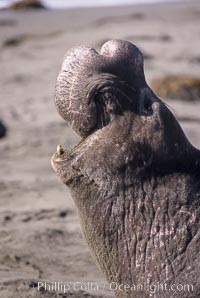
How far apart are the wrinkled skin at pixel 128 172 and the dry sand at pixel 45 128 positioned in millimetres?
954

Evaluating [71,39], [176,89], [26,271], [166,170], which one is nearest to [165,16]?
[71,39]

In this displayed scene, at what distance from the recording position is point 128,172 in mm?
4031

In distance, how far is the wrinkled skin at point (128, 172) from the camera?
157 inches

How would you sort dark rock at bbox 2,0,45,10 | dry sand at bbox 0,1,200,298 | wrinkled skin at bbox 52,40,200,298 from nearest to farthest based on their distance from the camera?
wrinkled skin at bbox 52,40,200,298 < dry sand at bbox 0,1,200,298 < dark rock at bbox 2,0,45,10

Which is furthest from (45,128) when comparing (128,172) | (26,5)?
(26,5)

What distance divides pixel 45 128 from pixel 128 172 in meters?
6.35

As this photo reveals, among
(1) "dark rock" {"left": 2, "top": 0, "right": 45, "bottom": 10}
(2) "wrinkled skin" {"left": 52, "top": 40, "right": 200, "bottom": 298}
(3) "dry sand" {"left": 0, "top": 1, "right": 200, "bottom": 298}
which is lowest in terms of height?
(1) "dark rock" {"left": 2, "top": 0, "right": 45, "bottom": 10}

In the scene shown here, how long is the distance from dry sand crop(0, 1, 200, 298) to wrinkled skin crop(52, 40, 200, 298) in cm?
95

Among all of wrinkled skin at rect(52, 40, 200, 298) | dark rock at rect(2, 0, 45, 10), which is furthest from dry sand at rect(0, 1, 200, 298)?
dark rock at rect(2, 0, 45, 10)

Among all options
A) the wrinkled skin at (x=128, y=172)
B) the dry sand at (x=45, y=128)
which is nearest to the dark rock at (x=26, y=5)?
the dry sand at (x=45, y=128)

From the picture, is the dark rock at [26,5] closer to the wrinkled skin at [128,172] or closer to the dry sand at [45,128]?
the dry sand at [45,128]

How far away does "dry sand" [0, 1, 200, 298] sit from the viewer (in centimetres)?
591

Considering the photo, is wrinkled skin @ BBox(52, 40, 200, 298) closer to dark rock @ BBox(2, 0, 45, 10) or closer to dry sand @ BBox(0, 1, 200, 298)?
dry sand @ BBox(0, 1, 200, 298)

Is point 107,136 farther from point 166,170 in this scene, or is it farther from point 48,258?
point 48,258
